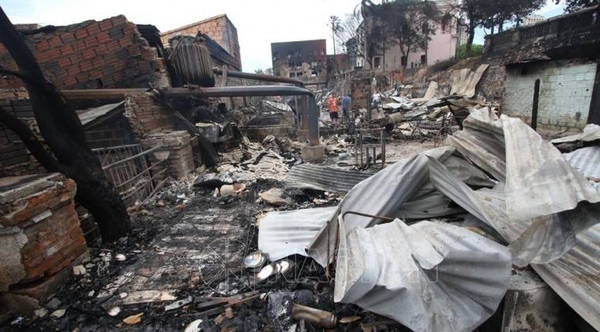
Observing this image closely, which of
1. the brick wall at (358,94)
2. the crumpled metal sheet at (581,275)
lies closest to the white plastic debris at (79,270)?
the crumpled metal sheet at (581,275)

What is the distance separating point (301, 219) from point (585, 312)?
2.50 m

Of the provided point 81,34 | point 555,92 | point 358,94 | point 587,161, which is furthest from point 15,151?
point 358,94

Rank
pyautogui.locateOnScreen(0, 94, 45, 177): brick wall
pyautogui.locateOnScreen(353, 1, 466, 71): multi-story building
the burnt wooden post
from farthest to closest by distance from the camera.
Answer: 1. pyautogui.locateOnScreen(353, 1, 466, 71): multi-story building
2. the burnt wooden post
3. pyautogui.locateOnScreen(0, 94, 45, 177): brick wall

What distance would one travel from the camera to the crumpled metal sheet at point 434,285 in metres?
1.54

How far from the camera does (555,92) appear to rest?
820cm

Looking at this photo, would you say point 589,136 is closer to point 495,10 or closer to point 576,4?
point 576,4

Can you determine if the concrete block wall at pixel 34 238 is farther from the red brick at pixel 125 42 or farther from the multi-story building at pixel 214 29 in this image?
the multi-story building at pixel 214 29

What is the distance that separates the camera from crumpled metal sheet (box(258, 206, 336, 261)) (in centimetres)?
287

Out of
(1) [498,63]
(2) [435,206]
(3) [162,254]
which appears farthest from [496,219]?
(1) [498,63]

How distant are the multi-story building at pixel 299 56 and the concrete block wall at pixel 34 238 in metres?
39.4

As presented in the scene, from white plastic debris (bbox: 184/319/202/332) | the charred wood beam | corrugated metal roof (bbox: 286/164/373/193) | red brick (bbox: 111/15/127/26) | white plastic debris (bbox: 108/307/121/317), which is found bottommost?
white plastic debris (bbox: 184/319/202/332)

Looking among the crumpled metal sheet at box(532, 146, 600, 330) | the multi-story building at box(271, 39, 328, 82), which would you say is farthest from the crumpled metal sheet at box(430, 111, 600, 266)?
the multi-story building at box(271, 39, 328, 82)

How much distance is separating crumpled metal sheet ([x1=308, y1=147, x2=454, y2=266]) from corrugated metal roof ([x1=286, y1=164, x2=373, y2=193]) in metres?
2.01

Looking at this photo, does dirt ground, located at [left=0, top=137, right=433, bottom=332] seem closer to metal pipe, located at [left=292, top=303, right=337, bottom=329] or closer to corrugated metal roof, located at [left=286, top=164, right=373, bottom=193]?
metal pipe, located at [left=292, top=303, right=337, bottom=329]
